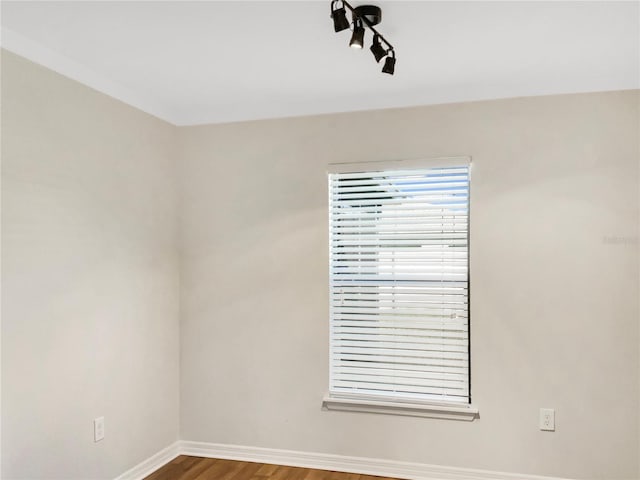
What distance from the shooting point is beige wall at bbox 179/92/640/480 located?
9.45 ft

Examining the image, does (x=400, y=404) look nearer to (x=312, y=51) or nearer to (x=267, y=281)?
(x=267, y=281)

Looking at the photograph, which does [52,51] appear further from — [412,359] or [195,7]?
[412,359]

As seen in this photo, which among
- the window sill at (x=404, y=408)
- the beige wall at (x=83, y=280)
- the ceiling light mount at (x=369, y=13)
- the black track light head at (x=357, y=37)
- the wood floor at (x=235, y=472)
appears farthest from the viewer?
the wood floor at (x=235, y=472)

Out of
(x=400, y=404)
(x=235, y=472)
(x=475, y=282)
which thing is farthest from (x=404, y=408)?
(x=235, y=472)

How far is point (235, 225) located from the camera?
3510 millimetres

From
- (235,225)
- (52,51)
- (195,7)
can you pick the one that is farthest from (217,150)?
(195,7)

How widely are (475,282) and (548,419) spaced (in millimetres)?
896

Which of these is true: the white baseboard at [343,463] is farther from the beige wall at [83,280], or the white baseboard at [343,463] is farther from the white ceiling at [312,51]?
the white ceiling at [312,51]

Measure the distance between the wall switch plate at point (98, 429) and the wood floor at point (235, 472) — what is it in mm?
548

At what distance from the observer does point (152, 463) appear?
3295 mm

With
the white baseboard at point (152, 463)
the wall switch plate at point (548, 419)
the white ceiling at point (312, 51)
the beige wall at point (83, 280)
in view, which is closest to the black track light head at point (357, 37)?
the white ceiling at point (312, 51)

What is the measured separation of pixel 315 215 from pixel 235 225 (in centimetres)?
59

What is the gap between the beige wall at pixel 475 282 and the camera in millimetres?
2879

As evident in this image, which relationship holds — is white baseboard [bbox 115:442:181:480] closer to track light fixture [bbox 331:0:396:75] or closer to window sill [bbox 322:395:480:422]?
window sill [bbox 322:395:480:422]
